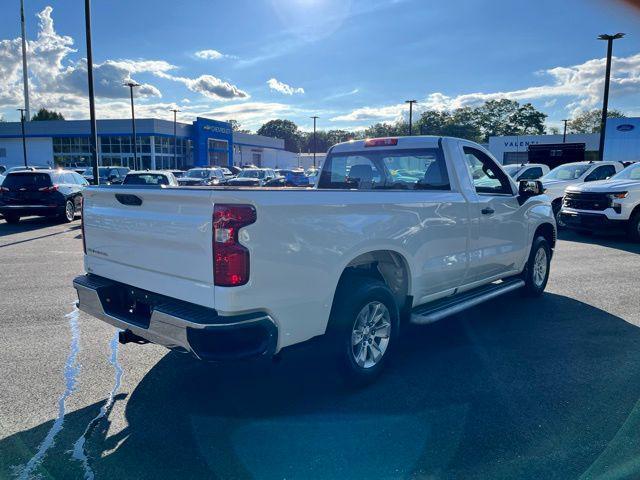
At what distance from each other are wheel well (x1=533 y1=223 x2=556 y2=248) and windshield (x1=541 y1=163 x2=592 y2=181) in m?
9.70

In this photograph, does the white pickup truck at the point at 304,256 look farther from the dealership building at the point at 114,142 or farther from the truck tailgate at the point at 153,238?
the dealership building at the point at 114,142

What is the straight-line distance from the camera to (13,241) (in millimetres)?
11938

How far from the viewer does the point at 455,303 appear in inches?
196

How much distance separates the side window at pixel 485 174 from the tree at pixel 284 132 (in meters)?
138

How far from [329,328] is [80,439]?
1.82m

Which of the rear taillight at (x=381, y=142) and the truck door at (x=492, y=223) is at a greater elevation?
the rear taillight at (x=381, y=142)

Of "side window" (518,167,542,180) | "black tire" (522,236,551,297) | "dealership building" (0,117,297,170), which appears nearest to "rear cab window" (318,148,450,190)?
"black tire" (522,236,551,297)

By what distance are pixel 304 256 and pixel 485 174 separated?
3259mm

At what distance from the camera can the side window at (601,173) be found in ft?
50.7

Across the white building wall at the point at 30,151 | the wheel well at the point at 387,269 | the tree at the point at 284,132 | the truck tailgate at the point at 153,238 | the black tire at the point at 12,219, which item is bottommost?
the black tire at the point at 12,219

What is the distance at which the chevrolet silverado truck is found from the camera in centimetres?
1191

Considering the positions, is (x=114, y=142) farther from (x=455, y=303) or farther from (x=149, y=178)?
(x=455, y=303)

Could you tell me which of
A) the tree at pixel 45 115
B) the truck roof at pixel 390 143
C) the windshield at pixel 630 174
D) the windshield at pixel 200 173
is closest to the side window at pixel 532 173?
the windshield at pixel 630 174

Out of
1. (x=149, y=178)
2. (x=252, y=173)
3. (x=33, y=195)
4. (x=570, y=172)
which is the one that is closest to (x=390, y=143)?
(x=149, y=178)
